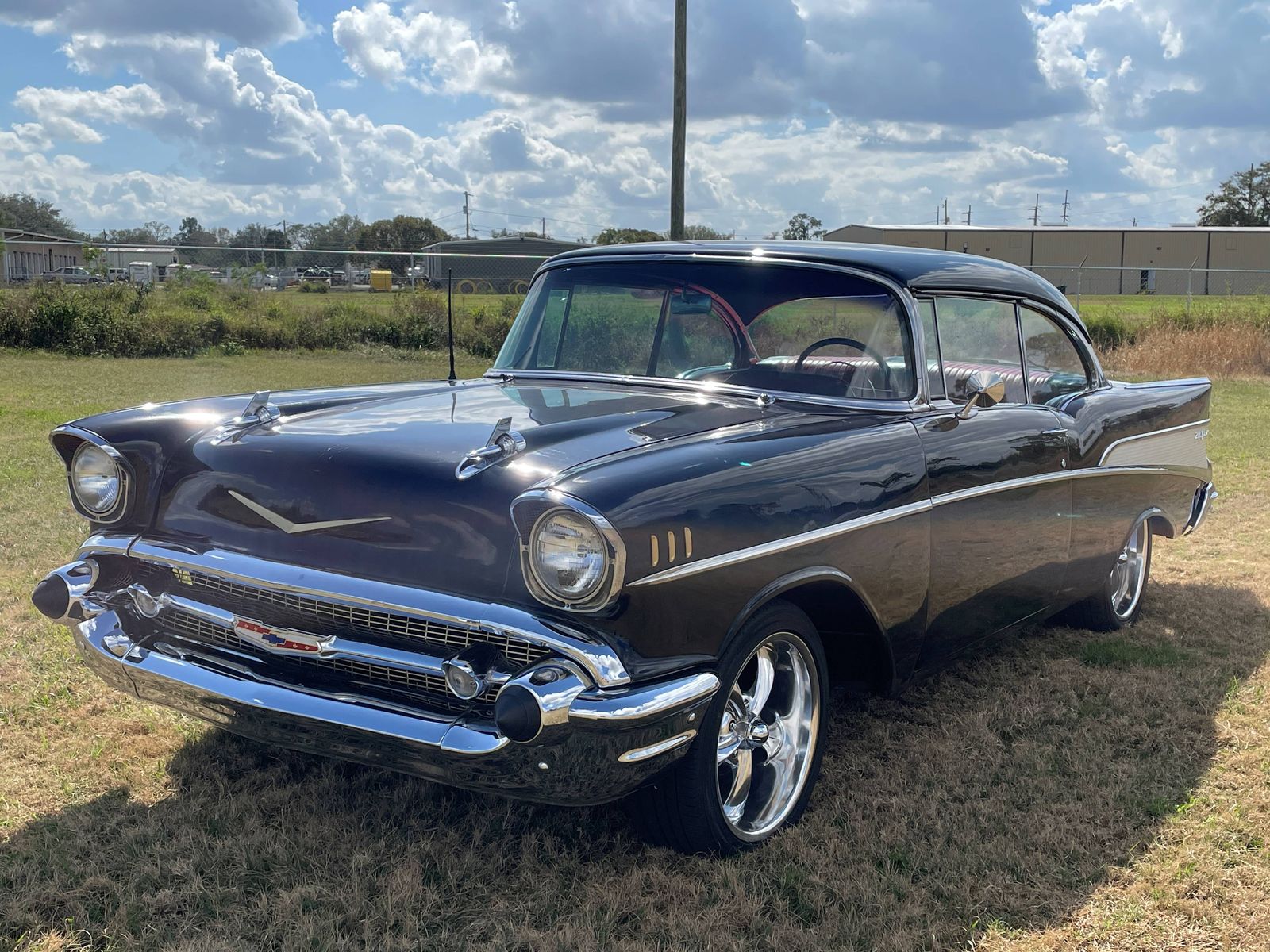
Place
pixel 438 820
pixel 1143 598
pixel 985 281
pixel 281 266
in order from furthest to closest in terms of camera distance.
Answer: pixel 281 266, pixel 1143 598, pixel 985 281, pixel 438 820

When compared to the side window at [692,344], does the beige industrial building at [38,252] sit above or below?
above

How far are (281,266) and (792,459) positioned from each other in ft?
73.8

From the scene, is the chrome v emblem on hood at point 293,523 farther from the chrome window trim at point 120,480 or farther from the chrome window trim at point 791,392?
the chrome window trim at point 791,392

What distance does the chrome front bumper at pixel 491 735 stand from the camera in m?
2.44

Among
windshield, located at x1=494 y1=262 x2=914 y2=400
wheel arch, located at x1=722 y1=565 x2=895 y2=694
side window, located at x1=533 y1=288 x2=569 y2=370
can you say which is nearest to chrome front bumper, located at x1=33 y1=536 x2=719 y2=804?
wheel arch, located at x1=722 y1=565 x2=895 y2=694

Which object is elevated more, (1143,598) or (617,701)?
(617,701)

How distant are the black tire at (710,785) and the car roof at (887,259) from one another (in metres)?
1.32

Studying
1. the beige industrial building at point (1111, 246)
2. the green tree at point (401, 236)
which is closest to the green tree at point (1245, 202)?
the beige industrial building at point (1111, 246)

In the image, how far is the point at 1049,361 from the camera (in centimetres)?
452

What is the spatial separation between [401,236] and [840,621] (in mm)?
51975

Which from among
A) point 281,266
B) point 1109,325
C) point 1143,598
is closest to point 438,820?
point 1143,598

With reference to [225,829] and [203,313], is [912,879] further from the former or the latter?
[203,313]

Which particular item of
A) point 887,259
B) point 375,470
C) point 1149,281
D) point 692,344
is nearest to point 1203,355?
point 887,259

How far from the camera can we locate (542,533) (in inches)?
97.3
